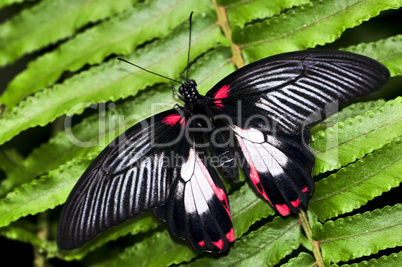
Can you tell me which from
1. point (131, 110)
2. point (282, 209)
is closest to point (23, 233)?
point (131, 110)

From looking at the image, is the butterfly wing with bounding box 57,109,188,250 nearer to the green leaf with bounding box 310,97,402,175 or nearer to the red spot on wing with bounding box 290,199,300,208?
the red spot on wing with bounding box 290,199,300,208

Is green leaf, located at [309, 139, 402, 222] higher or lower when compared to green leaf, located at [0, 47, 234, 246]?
lower

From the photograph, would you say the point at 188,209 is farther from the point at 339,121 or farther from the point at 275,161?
the point at 339,121

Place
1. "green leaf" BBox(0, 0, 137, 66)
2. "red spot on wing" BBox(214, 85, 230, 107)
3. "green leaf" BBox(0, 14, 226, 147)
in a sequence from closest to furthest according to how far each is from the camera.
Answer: "red spot on wing" BBox(214, 85, 230, 107), "green leaf" BBox(0, 14, 226, 147), "green leaf" BBox(0, 0, 137, 66)

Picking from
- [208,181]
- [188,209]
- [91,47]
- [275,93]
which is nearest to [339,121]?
[275,93]

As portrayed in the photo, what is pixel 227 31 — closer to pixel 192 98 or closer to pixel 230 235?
pixel 192 98

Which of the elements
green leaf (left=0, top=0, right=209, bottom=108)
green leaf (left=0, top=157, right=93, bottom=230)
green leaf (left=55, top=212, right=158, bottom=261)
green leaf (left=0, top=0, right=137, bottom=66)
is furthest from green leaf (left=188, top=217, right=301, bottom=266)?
green leaf (left=0, top=0, right=137, bottom=66)
